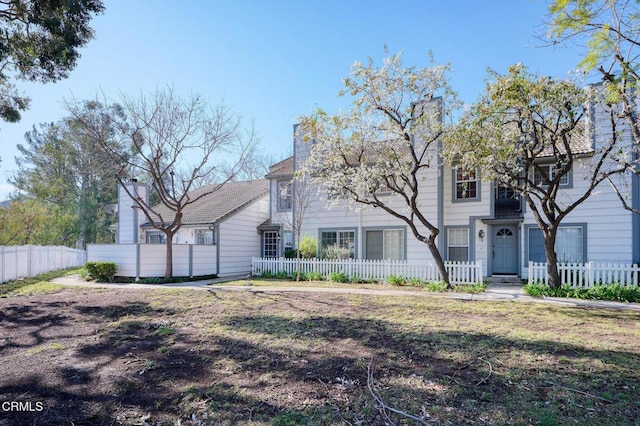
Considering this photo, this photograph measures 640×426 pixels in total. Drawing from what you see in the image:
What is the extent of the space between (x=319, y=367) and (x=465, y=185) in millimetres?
12341

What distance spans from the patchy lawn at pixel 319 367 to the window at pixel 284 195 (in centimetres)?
1034

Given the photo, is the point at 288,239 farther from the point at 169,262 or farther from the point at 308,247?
the point at 169,262

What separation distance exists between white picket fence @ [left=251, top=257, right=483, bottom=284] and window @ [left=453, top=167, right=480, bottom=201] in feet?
9.34

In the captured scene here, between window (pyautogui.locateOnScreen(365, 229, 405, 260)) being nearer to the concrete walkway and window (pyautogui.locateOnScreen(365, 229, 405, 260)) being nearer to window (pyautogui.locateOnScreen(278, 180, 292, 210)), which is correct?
the concrete walkway

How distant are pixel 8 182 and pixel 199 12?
35954mm

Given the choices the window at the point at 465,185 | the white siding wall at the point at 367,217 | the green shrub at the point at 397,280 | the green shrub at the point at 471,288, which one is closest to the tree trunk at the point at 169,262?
the white siding wall at the point at 367,217

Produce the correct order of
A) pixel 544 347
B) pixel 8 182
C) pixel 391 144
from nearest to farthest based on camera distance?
pixel 544 347 → pixel 391 144 → pixel 8 182

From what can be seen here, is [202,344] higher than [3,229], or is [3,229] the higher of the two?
[3,229]

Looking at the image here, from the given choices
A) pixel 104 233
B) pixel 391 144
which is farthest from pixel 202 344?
pixel 104 233

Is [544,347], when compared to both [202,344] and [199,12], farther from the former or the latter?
[199,12]

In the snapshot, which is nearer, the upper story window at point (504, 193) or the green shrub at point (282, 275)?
the upper story window at point (504, 193)

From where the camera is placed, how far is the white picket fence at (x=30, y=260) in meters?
15.5

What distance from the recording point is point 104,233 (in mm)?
36500

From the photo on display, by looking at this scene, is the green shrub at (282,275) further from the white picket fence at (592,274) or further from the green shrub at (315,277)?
the white picket fence at (592,274)
